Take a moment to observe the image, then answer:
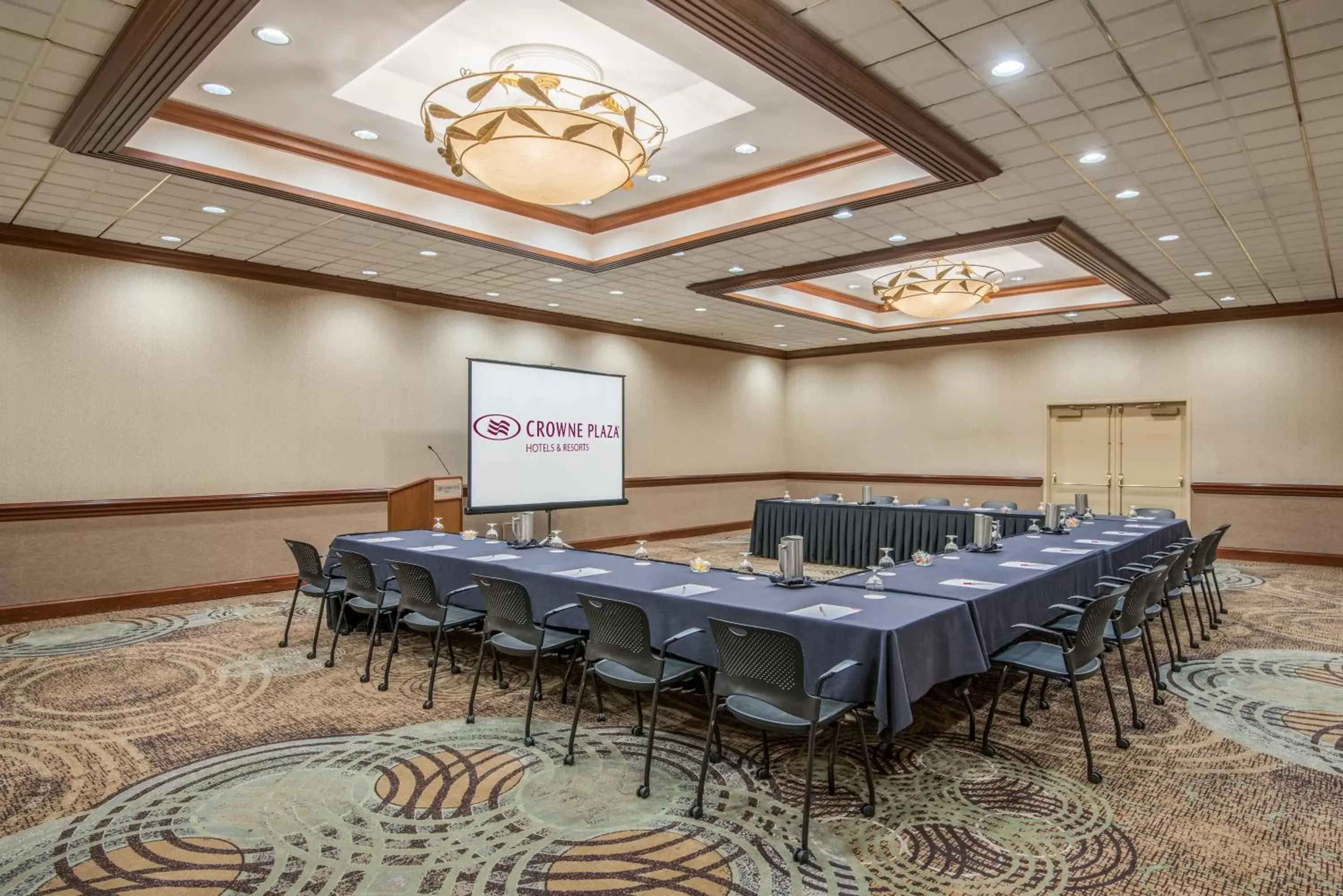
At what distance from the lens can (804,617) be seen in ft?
10.8

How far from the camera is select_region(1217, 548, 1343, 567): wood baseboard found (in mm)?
9094

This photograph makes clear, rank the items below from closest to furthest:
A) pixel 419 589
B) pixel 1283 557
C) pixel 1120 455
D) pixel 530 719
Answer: pixel 530 719 → pixel 419 589 → pixel 1283 557 → pixel 1120 455

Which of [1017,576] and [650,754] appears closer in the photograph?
[650,754]

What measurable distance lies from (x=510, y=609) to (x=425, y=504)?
4.25m

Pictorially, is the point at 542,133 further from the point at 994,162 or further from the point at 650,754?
the point at 650,754

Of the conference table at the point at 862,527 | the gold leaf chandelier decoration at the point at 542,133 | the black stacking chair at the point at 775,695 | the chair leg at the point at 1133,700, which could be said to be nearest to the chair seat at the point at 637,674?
the black stacking chair at the point at 775,695

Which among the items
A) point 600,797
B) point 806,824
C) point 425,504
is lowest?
point 600,797

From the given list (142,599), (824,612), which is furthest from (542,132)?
(142,599)

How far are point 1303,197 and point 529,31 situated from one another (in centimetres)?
547

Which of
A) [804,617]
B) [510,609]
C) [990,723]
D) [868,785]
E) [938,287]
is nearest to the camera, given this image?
Answer: [868,785]

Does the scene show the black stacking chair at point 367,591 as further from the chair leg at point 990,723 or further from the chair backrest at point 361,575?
the chair leg at point 990,723

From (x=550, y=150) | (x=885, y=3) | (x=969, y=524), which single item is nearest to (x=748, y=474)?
(x=969, y=524)

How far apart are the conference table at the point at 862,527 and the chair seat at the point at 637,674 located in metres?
4.80

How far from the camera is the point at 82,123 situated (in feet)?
13.6
